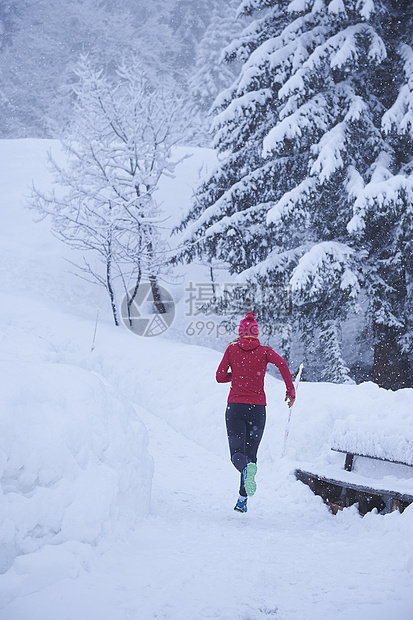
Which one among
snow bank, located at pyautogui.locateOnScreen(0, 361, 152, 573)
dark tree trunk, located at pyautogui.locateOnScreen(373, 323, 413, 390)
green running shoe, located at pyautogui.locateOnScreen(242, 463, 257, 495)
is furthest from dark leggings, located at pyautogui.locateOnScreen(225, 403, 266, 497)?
dark tree trunk, located at pyautogui.locateOnScreen(373, 323, 413, 390)

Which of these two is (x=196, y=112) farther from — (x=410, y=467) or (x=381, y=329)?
(x=410, y=467)

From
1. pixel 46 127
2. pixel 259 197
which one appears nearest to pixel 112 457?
pixel 259 197

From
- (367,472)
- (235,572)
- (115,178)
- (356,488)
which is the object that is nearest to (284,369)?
(356,488)

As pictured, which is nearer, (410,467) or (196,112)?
(410,467)

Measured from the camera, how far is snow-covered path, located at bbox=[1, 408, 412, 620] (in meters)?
2.62

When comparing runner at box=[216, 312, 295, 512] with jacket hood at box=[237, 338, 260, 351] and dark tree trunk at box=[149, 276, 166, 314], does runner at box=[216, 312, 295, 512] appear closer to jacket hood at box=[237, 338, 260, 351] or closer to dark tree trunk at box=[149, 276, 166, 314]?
jacket hood at box=[237, 338, 260, 351]

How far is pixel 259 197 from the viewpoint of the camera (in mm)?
12508

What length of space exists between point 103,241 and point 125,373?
266 inches

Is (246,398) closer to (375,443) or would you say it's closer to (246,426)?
(246,426)

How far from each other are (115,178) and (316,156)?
898 centimetres

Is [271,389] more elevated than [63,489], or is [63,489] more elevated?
[271,389]

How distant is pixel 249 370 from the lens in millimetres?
5043

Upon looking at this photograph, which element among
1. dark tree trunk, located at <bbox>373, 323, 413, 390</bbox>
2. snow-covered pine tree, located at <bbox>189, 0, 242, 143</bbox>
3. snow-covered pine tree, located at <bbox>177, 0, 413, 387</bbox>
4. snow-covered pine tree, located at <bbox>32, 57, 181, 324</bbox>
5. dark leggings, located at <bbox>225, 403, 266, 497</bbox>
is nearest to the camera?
dark leggings, located at <bbox>225, 403, 266, 497</bbox>

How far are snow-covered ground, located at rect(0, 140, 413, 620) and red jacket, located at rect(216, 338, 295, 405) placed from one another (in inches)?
44.6
